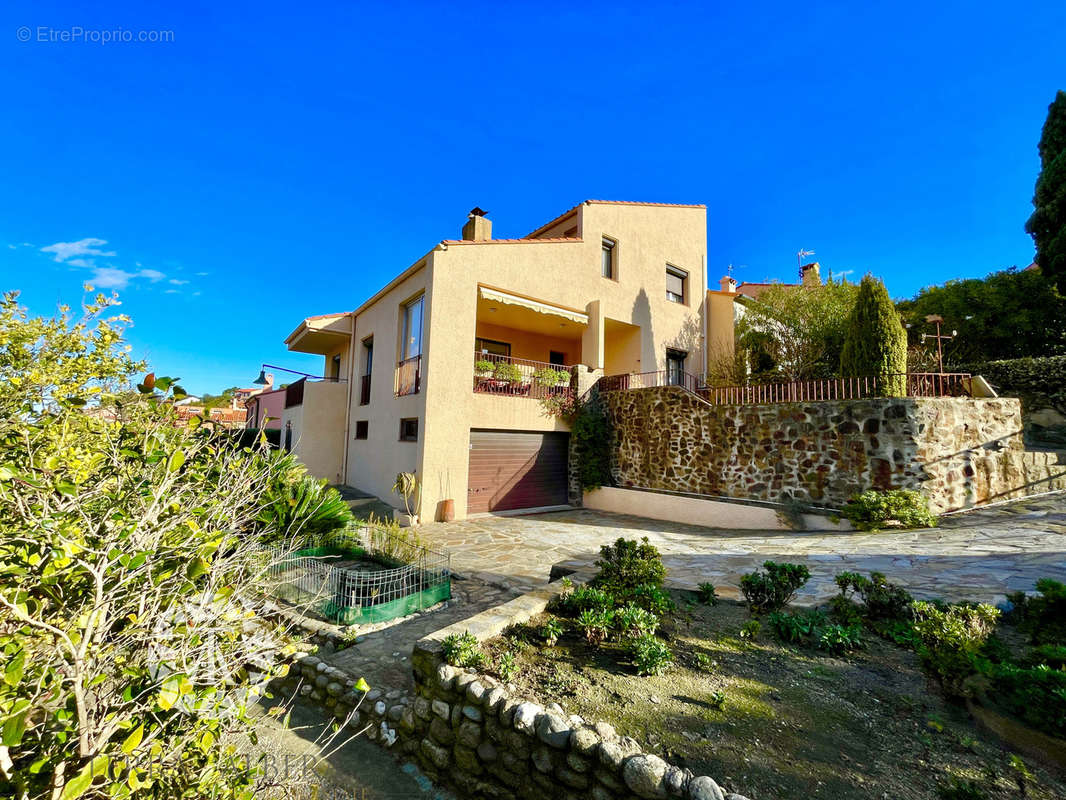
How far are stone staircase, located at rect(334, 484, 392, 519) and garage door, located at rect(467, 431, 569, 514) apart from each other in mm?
2665

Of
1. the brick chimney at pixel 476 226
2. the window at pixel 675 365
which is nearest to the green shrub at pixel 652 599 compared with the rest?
the brick chimney at pixel 476 226

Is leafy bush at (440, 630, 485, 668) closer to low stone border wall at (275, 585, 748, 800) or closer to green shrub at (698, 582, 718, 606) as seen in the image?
low stone border wall at (275, 585, 748, 800)

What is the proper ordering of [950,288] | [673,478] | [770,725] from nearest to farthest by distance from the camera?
[770,725] < [673,478] < [950,288]

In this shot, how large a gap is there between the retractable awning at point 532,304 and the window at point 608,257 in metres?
2.52

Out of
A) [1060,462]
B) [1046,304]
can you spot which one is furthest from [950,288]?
[1060,462]

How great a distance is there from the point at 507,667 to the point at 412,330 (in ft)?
38.6

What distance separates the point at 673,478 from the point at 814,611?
875cm

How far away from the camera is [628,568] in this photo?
18.5 feet

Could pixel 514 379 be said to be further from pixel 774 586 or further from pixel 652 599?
pixel 774 586

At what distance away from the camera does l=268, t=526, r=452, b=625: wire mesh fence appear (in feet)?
19.9

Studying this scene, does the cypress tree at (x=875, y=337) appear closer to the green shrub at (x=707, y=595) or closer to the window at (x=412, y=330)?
the green shrub at (x=707, y=595)

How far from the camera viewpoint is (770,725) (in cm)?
316

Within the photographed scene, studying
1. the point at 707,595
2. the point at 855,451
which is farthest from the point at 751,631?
the point at 855,451

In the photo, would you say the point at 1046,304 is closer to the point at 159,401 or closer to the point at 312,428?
the point at 159,401
